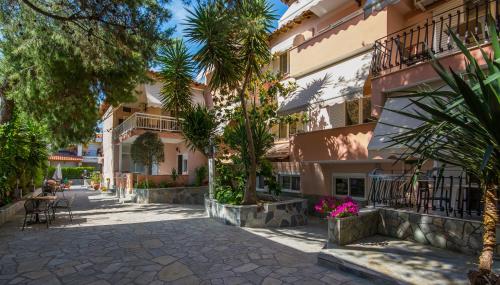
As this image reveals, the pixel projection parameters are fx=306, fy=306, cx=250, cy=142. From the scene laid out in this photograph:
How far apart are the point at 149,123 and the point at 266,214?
15.2 metres

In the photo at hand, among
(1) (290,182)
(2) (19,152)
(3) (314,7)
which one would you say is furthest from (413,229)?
(2) (19,152)

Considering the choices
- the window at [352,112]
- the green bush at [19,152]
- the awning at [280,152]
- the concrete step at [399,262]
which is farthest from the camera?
the awning at [280,152]

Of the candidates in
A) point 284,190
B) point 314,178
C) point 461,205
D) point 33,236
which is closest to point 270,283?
point 461,205

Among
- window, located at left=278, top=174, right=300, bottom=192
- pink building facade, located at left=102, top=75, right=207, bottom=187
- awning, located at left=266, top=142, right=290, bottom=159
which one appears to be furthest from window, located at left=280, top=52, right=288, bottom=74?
window, located at left=278, top=174, right=300, bottom=192

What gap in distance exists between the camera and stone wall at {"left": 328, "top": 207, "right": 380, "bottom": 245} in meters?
8.97

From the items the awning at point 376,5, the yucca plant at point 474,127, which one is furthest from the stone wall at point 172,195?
the yucca plant at point 474,127

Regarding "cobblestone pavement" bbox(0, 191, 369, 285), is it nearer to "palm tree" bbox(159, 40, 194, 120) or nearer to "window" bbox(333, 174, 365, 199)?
"window" bbox(333, 174, 365, 199)

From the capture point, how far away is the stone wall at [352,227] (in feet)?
29.4

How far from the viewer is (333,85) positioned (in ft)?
48.0

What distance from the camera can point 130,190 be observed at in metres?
23.8

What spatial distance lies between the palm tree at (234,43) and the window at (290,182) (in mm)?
5840

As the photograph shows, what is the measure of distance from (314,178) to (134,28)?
11999 mm

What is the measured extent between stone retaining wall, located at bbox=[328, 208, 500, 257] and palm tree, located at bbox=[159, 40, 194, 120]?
455 inches

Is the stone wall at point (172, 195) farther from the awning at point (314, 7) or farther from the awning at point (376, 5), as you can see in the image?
the awning at point (376, 5)
